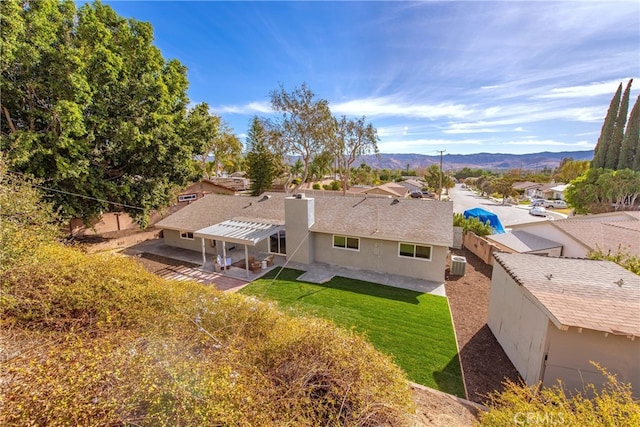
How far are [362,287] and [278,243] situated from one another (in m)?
6.84

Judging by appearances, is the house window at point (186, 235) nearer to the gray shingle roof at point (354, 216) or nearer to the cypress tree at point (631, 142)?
the gray shingle roof at point (354, 216)

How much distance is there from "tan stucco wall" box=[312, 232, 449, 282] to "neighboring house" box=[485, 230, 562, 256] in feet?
17.9

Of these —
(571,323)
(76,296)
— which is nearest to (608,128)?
(571,323)

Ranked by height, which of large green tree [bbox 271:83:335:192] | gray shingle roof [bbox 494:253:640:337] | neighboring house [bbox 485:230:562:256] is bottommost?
neighboring house [bbox 485:230:562:256]

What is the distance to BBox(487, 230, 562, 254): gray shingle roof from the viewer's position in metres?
15.4

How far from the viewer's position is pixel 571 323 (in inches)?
235

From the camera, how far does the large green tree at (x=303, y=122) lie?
30.9 m

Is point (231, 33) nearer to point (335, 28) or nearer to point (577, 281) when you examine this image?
point (335, 28)

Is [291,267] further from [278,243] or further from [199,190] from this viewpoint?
[199,190]

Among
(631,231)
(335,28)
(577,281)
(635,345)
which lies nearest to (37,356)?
(635,345)

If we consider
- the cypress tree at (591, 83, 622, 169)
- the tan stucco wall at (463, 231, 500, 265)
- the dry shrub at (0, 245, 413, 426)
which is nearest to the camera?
the dry shrub at (0, 245, 413, 426)

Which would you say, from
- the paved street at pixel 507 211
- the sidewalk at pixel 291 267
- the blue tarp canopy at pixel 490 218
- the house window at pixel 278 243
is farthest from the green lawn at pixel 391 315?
the paved street at pixel 507 211

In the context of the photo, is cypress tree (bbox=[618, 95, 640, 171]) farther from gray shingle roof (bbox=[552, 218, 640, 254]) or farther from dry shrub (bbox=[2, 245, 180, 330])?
dry shrub (bbox=[2, 245, 180, 330])

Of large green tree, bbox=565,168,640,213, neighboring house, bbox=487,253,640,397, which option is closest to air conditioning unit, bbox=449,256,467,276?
neighboring house, bbox=487,253,640,397
